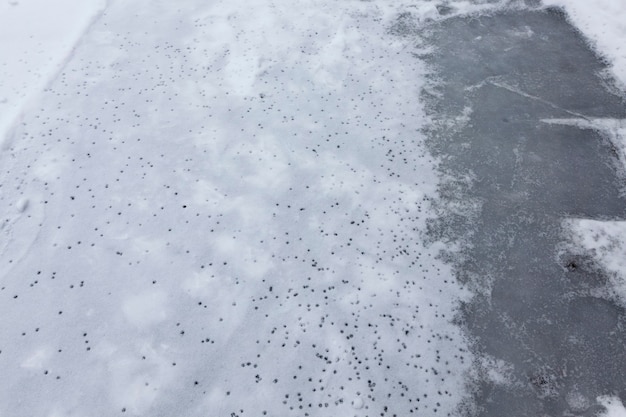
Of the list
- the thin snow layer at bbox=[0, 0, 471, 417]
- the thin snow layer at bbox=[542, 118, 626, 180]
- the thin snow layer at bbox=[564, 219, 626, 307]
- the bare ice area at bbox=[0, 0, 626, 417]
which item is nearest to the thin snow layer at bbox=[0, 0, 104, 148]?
the bare ice area at bbox=[0, 0, 626, 417]

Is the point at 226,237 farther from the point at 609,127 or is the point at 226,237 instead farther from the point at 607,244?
the point at 609,127

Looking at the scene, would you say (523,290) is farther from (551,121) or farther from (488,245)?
(551,121)

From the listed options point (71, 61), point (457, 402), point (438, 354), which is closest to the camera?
point (457, 402)

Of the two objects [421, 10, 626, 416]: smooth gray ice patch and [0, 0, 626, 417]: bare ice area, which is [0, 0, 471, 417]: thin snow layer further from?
[421, 10, 626, 416]: smooth gray ice patch

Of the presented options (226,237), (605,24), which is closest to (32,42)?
(226,237)

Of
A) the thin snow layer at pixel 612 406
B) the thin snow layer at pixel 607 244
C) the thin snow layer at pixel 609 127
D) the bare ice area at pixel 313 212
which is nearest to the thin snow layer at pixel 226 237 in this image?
the bare ice area at pixel 313 212

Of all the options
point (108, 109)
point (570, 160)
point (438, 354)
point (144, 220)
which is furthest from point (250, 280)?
point (570, 160)
